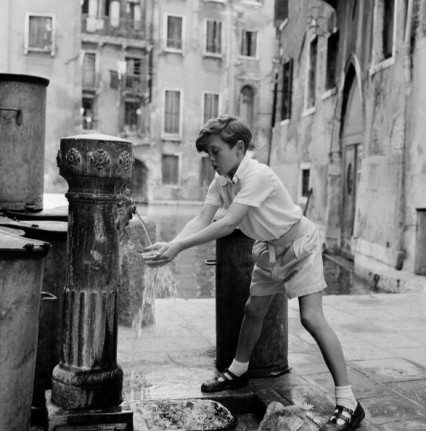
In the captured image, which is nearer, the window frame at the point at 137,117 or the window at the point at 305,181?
the window at the point at 305,181

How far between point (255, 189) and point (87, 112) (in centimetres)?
3378

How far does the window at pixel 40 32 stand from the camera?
1164 inches

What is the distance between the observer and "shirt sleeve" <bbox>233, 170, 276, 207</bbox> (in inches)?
128

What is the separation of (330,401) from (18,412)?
5.12 ft

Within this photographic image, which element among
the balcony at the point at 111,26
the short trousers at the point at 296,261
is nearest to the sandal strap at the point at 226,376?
the short trousers at the point at 296,261

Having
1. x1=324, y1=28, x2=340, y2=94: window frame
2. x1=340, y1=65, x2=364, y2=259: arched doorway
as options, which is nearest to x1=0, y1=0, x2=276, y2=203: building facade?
x1=324, y1=28, x2=340, y2=94: window frame

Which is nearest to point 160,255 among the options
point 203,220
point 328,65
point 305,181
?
point 203,220

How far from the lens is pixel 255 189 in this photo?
3268mm

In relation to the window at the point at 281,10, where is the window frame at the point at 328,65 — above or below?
below

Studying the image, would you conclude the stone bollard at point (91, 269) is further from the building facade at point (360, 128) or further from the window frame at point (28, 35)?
the window frame at point (28, 35)

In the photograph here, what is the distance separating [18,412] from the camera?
9.00ft

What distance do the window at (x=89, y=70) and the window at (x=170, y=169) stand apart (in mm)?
5433

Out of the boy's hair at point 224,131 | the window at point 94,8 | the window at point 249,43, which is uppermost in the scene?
the window at point 94,8

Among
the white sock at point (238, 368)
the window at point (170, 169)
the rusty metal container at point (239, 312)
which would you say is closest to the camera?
the white sock at point (238, 368)
